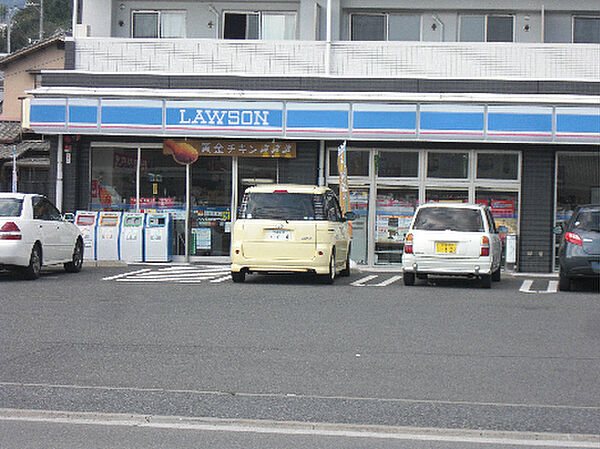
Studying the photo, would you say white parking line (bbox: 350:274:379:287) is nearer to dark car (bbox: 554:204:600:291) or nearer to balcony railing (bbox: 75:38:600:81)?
dark car (bbox: 554:204:600:291)

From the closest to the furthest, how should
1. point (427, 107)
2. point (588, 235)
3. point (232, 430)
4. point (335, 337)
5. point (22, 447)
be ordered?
point (22, 447)
point (232, 430)
point (335, 337)
point (588, 235)
point (427, 107)

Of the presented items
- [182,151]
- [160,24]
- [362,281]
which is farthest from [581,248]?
[160,24]

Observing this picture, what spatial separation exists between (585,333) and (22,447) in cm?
698

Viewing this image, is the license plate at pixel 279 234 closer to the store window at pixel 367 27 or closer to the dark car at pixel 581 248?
the dark car at pixel 581 248

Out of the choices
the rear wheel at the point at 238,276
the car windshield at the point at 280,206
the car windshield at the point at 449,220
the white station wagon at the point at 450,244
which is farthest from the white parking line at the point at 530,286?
the rear wheel at the point at 238,276

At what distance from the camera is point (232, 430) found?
591 centimetres

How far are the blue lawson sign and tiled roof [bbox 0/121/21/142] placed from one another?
62.7 feet

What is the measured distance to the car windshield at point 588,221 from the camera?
588 inches

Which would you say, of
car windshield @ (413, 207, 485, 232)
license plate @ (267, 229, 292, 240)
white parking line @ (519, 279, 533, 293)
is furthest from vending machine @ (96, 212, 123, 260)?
white parking line @ (519, 279, 533, 293)

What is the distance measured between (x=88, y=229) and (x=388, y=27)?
9.64 m

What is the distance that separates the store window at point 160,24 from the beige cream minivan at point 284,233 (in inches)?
384

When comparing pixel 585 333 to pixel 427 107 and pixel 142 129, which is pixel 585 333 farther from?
pixel 142 129

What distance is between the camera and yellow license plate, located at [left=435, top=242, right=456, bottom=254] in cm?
1523

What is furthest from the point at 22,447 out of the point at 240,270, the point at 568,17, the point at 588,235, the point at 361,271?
the point at 568,17
